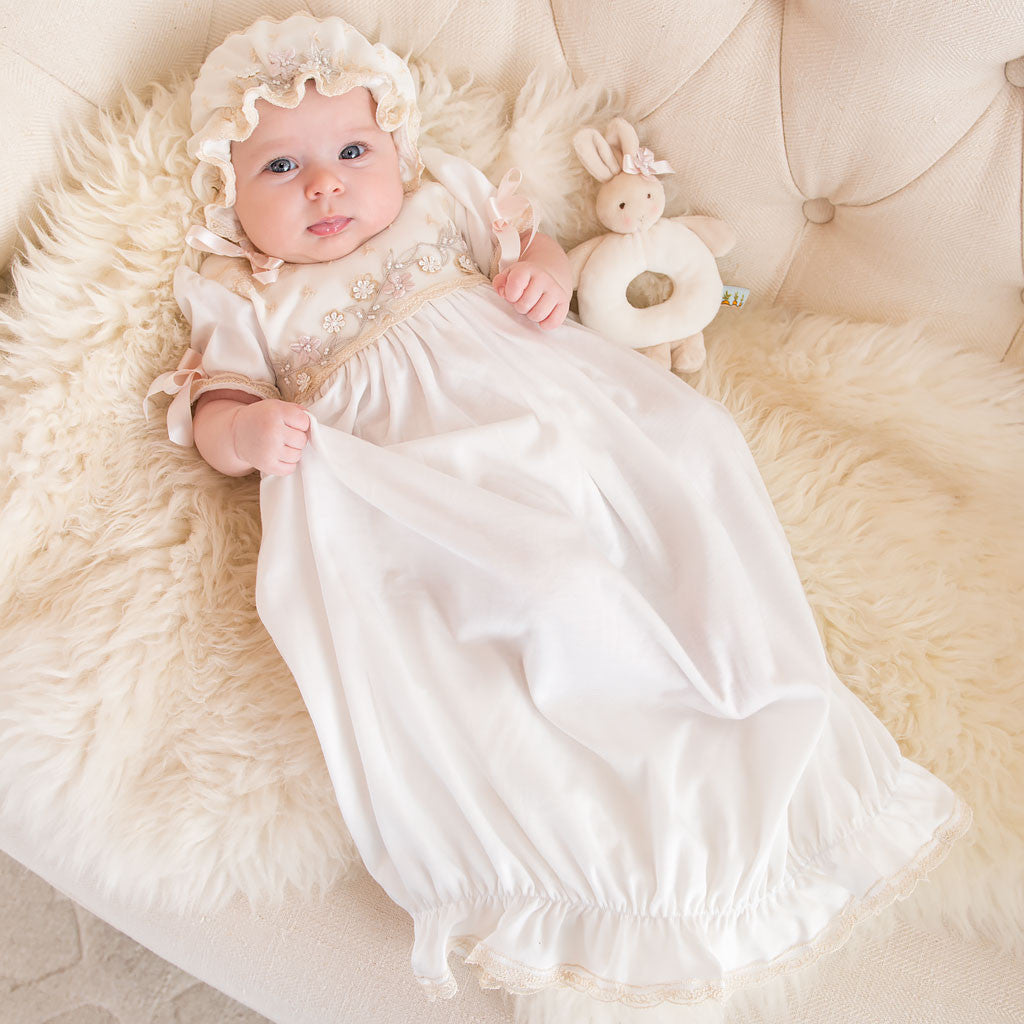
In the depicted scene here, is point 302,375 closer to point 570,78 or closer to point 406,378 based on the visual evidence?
point 406,378

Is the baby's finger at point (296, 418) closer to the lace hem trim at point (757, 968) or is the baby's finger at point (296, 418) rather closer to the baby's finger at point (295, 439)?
the baby's finger at point (295, 439)

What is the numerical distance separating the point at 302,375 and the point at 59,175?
0.39 meters

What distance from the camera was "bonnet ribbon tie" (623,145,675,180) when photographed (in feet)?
3.46

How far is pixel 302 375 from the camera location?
103cm

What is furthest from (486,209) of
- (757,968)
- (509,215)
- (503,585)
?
(757,968)

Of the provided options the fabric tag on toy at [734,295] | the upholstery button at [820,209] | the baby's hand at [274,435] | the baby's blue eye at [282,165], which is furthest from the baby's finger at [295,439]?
the upholstery button at [820,209]

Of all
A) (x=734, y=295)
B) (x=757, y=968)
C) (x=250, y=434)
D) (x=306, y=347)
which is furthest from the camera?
(x=734, y=295)

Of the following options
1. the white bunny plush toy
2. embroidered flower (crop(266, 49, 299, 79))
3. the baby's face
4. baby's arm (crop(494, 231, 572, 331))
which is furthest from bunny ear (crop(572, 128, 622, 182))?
embroidered flower (crop(266, 49, 299, 79))

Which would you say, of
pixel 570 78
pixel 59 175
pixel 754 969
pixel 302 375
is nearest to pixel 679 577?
pixel 754 969

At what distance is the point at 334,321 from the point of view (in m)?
1.01

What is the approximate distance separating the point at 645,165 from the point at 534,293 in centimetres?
25

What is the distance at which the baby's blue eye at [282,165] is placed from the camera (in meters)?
0.98

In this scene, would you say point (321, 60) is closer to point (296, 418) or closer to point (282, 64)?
point (282, 64)

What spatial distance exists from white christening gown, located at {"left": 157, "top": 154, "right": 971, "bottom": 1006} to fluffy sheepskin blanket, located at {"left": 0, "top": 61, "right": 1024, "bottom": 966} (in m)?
0.08
